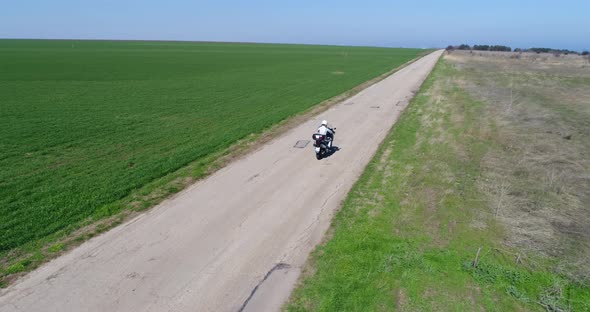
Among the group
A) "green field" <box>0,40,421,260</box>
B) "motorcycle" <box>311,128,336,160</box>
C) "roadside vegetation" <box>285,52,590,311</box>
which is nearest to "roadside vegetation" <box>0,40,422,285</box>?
"green field" <box>0,40,421,260</box>

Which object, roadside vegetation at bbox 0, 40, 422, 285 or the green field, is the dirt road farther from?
the green field

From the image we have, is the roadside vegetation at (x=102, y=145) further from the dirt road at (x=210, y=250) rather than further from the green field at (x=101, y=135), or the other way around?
the dirt road at (x=210, y=250)

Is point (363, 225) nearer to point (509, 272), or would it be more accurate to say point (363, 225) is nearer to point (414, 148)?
point (509, 272)

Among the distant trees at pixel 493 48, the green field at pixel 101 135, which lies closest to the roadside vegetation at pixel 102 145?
the green field at pixel 101 135

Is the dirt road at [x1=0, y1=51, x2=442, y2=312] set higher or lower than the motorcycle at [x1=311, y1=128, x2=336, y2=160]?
lower

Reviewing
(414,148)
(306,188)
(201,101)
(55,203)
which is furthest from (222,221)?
(201,101)

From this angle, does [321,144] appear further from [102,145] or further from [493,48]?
[493,48]
